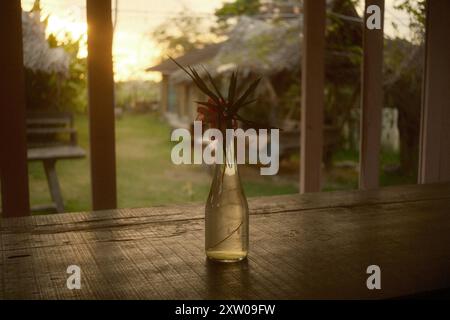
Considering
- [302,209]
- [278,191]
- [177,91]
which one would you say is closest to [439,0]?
[302,209]

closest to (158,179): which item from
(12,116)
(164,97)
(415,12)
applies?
(415,12)

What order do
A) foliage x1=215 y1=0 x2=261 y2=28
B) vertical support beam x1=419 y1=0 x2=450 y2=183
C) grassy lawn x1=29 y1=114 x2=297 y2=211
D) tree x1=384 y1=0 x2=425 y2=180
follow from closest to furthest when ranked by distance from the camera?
vertical support beam x1=419 y1=0 x2=450 y2=183 < tree x1=384 y1=0 x2=425 y2=180 < grassy lawn x1=29 y1=114 x2=297 y2=211 < foliage x1=215 y1=0 x2=261 y2=28

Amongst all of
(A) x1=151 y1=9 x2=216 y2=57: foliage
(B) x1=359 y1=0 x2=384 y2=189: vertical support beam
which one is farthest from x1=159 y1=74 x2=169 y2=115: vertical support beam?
(B) x1=359 y1=0 x2=384 y2=189: vertical support beam

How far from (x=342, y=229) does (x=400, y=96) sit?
3.66 metres

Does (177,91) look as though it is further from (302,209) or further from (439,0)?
(302,209)

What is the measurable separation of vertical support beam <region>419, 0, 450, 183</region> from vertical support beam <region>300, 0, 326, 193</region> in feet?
2.83

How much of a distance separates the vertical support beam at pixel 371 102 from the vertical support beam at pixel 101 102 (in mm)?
1459

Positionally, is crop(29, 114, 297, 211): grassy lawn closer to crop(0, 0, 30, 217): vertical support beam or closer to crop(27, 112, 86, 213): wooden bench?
crop(27, 112, 86, 213): wooden bench

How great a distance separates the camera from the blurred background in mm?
2641

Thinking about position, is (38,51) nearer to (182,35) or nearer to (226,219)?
(226,219)

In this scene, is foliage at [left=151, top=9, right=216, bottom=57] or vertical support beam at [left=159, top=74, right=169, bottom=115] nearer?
foliage at [left=151, top=9, right=216, bottom=57]

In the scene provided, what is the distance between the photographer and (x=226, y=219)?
1126 mm

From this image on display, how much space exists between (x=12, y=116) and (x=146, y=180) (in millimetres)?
4495

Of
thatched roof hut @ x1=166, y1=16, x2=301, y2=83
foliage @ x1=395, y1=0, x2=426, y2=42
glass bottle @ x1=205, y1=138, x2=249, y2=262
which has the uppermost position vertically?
thatched roof hut @ x1=166, y1=16, x2=301, y2=83
